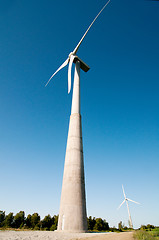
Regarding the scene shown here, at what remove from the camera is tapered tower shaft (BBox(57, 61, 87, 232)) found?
1689 centimetres

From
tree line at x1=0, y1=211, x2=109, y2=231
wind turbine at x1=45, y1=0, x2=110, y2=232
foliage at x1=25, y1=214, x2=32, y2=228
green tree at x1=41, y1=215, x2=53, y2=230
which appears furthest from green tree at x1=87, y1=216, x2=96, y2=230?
wind turbine at x1=45, y1=0, x2=110, y2=232

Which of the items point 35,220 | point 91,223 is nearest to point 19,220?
point 35,220

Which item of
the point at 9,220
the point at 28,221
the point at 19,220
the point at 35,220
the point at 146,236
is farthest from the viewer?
the point at 28,221

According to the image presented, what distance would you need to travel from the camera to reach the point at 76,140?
22.6 metres

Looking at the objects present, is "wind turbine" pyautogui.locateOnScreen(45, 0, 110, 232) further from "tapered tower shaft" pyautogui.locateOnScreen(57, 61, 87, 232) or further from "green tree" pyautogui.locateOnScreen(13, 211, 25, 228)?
"green tree" pyautogui.locateOnScreen(13, 211, 25, 228)

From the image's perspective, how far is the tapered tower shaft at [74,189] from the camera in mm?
16891

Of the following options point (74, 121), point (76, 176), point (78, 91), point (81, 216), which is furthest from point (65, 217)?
point (78, 91)

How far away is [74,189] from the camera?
18516 mm

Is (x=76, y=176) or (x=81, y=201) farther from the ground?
(x=76, y=176)

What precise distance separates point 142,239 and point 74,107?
20564mm

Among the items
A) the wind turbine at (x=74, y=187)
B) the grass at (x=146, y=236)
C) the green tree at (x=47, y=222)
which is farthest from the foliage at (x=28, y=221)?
the grass at (x=146, y=236)

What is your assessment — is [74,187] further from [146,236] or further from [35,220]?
[35,220]

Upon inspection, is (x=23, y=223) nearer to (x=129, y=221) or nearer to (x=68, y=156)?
(x=129, y=221)

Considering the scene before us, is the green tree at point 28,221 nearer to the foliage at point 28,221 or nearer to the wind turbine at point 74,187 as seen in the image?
the foliage at point 28,221
